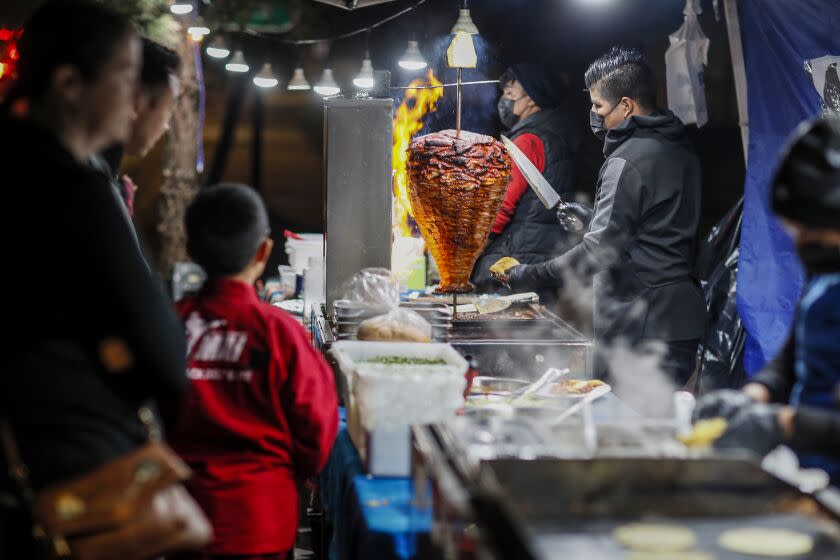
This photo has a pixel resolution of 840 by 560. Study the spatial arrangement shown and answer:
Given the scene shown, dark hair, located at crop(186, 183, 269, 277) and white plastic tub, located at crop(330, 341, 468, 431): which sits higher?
dark hair, located at crop(186, 183, 269, 277)

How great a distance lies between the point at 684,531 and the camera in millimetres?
1973

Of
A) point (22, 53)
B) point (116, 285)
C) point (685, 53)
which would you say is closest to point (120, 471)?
point (116, 285)

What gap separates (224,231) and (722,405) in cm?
147

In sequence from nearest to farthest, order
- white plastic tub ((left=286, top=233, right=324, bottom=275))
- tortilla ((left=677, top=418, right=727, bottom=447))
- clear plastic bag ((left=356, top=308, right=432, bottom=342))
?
tortilla ((left=677, top=418, right=727, bottom=447)), clear plastic bag ((left=356, top=308, right=432, bottom=342)), white plastic tub ((left=286, top=233, right=324, bottom=275))

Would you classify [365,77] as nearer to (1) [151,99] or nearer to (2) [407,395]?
(1) [151,99]

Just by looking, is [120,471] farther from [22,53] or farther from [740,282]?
[740,282]

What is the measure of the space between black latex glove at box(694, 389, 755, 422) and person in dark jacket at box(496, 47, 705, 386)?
8.76ft

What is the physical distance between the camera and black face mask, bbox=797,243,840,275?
206 centimetres

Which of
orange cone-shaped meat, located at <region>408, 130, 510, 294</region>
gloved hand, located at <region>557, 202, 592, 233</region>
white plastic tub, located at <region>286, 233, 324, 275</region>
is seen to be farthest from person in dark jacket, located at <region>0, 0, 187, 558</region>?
white plastic tub, located at <region>286, 233, 324, 275</region>

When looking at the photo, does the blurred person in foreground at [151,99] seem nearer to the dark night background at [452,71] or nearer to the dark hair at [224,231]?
the dark hair at [224,231]

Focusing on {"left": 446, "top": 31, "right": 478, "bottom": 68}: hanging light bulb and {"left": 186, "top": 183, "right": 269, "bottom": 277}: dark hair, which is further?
{"left": 446, "top": 31, "right": 478, "bottom": 68}: hanging light bulb

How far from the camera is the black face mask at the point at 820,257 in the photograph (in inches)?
81.0

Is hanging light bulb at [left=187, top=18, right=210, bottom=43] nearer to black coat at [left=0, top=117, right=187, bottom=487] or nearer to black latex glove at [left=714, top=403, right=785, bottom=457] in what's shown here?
black coat at [left=0, top=117, right=187, bottom=487]

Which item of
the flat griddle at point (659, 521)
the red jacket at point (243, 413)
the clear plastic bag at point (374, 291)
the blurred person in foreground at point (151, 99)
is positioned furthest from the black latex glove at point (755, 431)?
the blurred person in foreground at point (151, 99)
